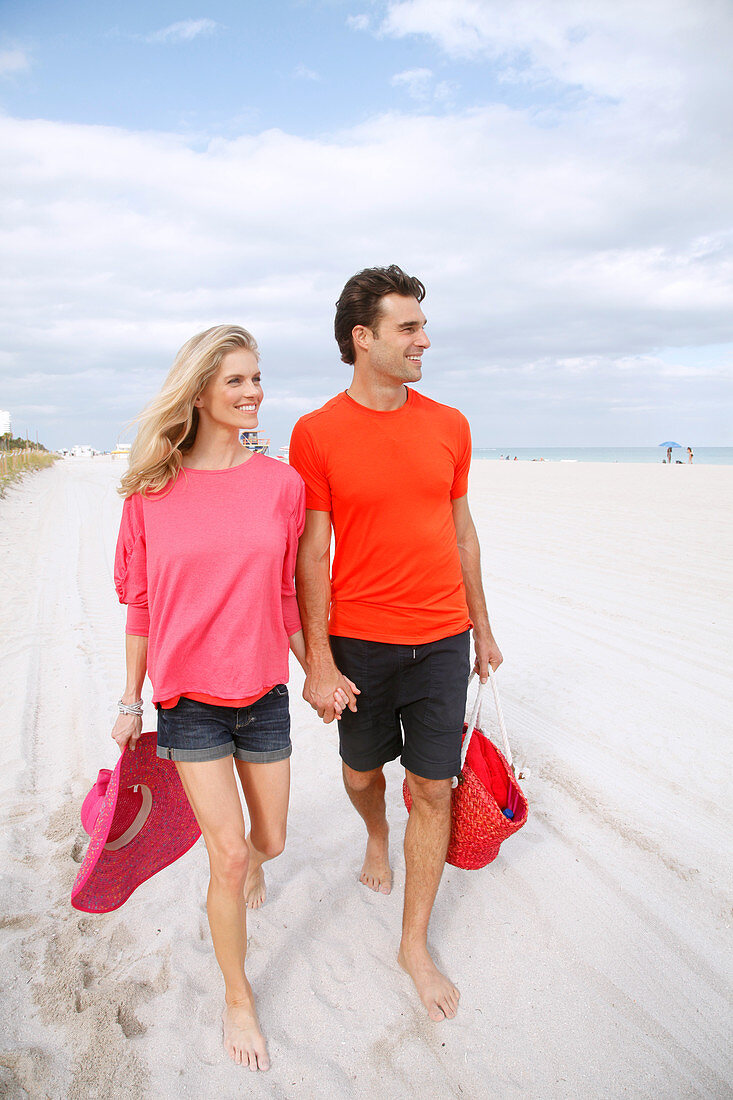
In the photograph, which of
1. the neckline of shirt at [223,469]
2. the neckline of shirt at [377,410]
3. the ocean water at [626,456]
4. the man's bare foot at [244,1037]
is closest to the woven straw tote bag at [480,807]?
the man's bare foot at [244,1037]

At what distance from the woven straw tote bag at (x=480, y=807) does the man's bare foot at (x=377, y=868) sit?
0.40m

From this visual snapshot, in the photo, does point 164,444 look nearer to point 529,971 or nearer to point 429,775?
point 429,775

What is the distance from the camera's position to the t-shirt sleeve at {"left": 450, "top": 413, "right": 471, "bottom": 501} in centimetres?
281

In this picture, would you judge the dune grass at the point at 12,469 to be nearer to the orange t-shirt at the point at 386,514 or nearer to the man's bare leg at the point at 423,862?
the orange t-shirt at the point at 386,514

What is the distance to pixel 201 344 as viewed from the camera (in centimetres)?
231

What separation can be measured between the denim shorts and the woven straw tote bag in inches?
27.0

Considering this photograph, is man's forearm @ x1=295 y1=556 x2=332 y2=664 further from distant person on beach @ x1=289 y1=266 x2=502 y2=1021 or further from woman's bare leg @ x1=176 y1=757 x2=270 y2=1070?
woman's bare leg @ x1=176 y1=757 x2=270 y2=1070

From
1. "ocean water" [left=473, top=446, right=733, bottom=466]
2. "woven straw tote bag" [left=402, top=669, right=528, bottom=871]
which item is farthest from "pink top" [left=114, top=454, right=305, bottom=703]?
"ocean water" [left=473, top=446, right=733, bottom=466]

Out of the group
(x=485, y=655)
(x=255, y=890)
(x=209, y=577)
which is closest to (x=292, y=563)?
(x=209, y=577)

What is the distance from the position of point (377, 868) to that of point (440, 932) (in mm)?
412

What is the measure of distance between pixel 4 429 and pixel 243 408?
6455cm

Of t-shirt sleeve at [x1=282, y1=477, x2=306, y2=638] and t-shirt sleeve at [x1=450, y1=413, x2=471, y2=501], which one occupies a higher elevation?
t-shirt sleeve at [x1=450, y1=413, x2=471, y2=501]

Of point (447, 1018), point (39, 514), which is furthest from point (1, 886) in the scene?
point (39, 514)

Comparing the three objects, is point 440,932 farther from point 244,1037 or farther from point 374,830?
point 244,1037
